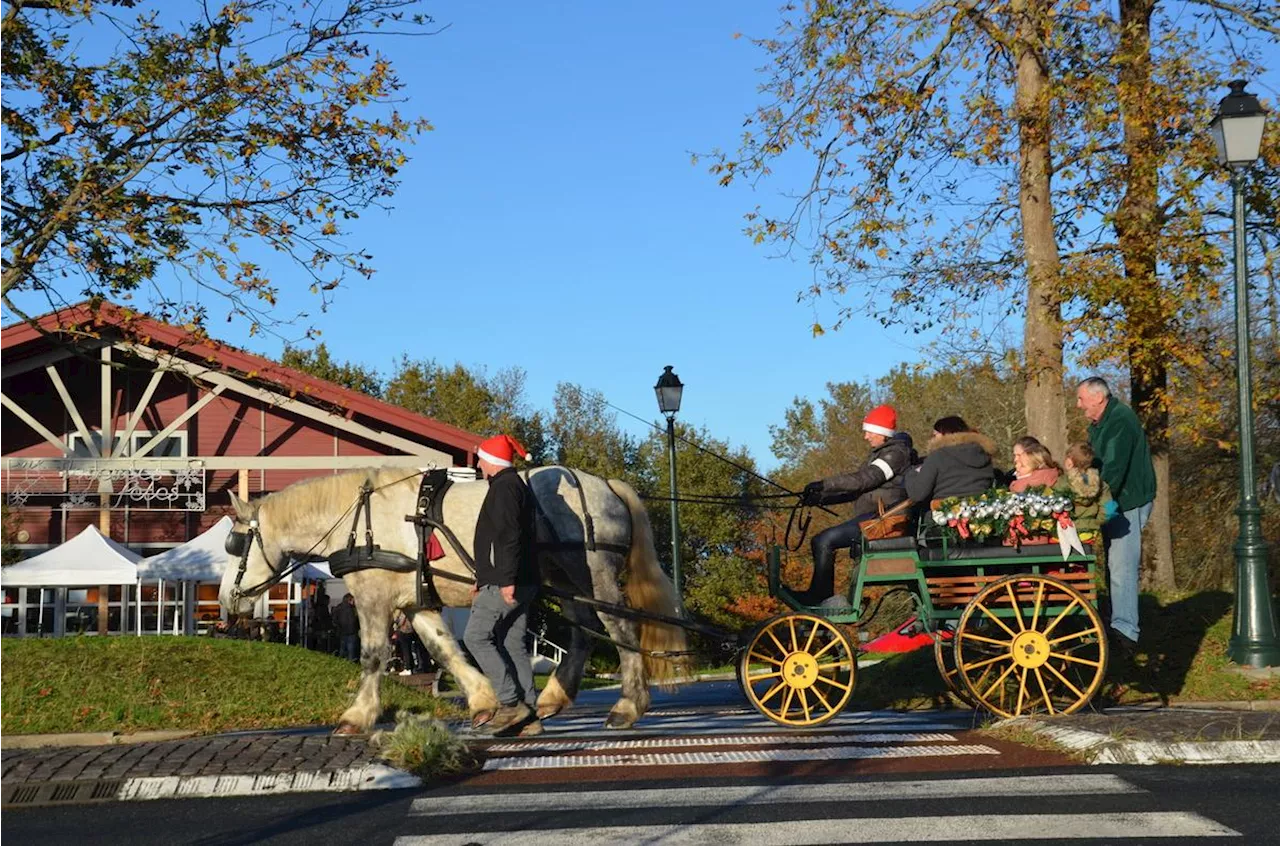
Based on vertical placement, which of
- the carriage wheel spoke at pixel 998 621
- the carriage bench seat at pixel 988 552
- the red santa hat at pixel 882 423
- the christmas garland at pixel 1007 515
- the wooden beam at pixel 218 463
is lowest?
the carriage wheel spoke at pixel 998 621

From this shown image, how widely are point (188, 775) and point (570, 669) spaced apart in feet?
14.4

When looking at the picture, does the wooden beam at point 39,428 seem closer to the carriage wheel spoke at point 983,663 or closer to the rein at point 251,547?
the rein at point 251,547

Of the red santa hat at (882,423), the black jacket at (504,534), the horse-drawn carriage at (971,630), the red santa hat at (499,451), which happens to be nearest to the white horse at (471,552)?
the red santa hat at (499,451)

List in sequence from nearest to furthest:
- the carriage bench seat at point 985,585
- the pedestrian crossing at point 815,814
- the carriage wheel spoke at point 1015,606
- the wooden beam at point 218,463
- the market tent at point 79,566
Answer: the pedestrian crossing at point 815,814
the carriage wheel spoke at point 1015,606
the carriage bench seat at point 985,585
the market tent at point 79,566
the wooden beam at point 218,463

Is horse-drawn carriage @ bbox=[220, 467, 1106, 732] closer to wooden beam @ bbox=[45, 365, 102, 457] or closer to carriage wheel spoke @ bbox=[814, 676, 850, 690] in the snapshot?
carriage wheel spoke @ bbox=[814, 676, 850, 690]

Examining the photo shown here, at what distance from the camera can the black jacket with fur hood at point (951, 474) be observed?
1011 cm

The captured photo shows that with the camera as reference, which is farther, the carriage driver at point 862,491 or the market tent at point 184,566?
the market tent at point 184,566

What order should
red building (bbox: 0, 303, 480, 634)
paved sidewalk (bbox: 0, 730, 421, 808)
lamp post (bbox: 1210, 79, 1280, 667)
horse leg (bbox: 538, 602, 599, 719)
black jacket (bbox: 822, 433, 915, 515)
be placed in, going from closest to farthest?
paved sidewalk (bbox: 0, 730, 421, 808), black jacket (bbox: 822, 433, 915, 515), horse leg (bbox: 538, 602, 599, 719), lamp post (bbox: 1210, 79, 1280, 667), red building (bbox: 0, 303, 480, 634)

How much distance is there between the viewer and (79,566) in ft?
80.5

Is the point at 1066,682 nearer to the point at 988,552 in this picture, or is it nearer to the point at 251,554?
the point at 988,552

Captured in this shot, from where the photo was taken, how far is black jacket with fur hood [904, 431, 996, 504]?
1011 cm

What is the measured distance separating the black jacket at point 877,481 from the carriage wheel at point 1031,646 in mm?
1127

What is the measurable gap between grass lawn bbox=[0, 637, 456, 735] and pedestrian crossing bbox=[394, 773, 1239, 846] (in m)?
6.51

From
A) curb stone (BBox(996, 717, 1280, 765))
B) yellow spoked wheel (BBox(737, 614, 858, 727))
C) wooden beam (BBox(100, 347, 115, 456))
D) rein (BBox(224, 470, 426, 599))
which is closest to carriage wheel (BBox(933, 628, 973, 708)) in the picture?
yellow spoked wheel (BBox(737, 614, 858, 727))
